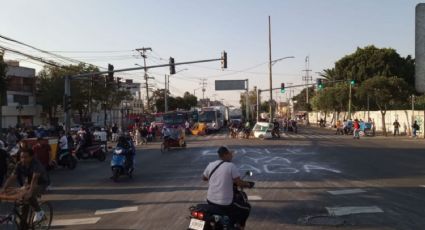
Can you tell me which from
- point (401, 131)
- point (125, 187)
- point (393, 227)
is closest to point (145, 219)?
point (393, 227)

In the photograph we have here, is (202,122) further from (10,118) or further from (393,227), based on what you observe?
(393,227)

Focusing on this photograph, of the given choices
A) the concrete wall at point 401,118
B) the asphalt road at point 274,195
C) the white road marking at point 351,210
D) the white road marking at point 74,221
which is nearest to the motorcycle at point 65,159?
the asphalt road at point 274,195

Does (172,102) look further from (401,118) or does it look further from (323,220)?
(323,220)

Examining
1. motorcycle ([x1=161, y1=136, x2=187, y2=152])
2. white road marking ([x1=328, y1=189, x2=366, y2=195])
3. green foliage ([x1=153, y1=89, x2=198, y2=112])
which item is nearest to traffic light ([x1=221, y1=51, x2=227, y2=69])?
motorcycle ([x1=161, y1=136, x2=187, y2=152])

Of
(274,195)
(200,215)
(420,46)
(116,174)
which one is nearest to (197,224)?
(200,215)

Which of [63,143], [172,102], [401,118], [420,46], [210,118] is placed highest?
[172,102]

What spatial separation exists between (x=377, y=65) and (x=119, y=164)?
68.9 metres

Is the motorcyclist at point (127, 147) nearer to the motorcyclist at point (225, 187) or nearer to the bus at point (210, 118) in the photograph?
the motorcyclist at point (225, 187)

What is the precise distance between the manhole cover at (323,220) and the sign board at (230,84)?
310 ft

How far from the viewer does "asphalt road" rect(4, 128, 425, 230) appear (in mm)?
10547

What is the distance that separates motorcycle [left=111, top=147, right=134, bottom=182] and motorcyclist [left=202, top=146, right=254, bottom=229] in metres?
10.8

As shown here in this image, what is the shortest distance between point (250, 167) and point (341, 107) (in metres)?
65.3

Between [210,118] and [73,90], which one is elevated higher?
[73,90]

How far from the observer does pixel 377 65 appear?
81.1 m
